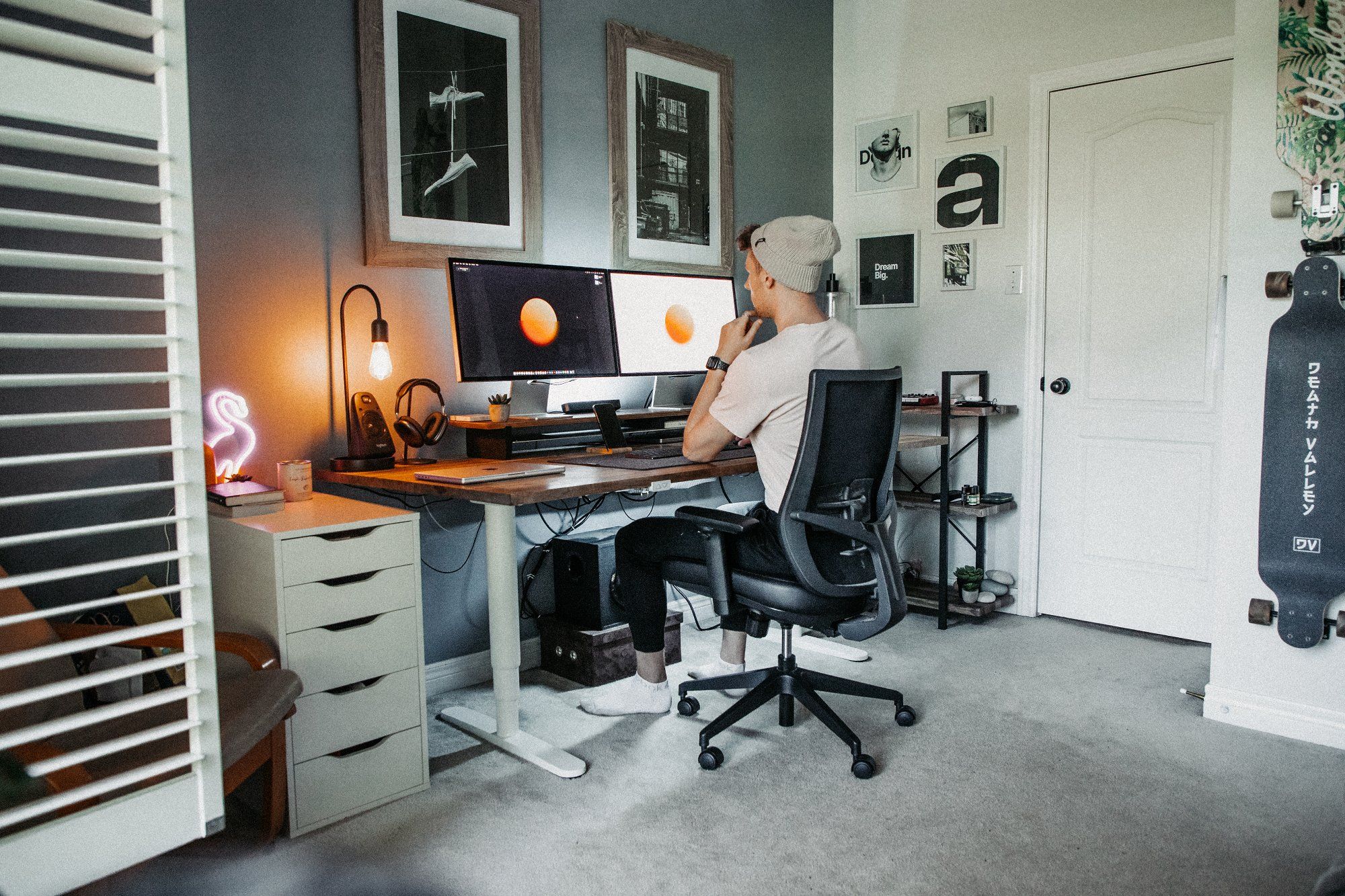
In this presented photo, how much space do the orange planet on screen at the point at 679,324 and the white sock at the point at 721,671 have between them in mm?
1073

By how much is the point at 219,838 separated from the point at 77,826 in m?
1.49

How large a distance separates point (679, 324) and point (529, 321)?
2.10ft

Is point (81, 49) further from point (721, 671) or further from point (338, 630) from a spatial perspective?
point (721, 671)

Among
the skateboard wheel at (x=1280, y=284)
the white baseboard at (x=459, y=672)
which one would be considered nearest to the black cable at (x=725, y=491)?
the white baseboard at (x=459, y=672)

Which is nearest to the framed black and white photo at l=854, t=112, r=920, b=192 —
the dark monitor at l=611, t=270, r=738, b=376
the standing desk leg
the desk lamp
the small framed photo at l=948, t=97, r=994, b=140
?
the small framed photo at l=948, t=97, r=994, b=140

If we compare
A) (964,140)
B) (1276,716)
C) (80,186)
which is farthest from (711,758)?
(964,140)

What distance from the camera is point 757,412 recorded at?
7.45 ft

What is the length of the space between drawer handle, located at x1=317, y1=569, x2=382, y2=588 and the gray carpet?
0.52m

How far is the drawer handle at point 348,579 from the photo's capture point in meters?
2.06

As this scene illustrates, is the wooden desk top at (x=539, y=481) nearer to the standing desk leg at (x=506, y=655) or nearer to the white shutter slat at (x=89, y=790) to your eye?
the standing desk leg at (x=506, y=655)

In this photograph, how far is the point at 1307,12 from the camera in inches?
93.1

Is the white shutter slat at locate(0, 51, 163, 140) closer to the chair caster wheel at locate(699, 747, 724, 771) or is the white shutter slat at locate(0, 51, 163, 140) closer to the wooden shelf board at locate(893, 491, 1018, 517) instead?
the chair caster wheel at locate(699, 747, 724, 771)

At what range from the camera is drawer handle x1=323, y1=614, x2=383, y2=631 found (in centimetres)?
209

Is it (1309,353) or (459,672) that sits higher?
(1309,353)
